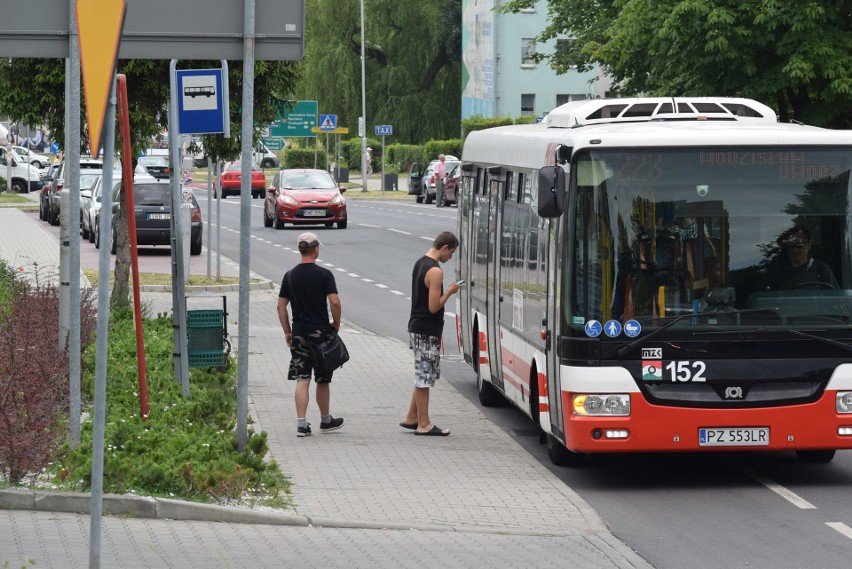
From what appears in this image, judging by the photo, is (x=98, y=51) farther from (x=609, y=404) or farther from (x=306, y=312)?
(x=306, y=312)

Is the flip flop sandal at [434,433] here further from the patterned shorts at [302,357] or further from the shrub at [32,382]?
the shrub at [32,382]

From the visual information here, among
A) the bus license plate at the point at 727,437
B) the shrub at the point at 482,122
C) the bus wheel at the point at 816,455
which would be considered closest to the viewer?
the bus license plate at the point at 727,437

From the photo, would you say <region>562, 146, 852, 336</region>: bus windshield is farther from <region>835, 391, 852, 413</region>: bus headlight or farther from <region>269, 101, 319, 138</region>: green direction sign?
<region>269, 101, 319, 138</region>: green direction sign

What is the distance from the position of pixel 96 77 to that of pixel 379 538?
11.8 ft

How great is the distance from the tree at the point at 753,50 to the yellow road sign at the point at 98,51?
21026 mm

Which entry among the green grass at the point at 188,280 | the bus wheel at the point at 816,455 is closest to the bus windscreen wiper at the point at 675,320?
the bus wheel at the point at 816,455

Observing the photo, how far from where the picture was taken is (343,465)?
11367mm

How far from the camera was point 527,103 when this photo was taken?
86.4m

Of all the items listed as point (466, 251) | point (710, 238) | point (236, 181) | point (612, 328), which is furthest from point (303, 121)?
point (612, 328)

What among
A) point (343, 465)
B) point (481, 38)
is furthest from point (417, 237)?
point (481, 38)

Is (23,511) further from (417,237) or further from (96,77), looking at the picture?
(417,237)

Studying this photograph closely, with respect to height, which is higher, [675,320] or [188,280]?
[675,320]

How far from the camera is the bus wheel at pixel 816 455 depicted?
39.0 feet

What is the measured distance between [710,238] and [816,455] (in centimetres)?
227
